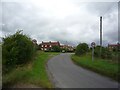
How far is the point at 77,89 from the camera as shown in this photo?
43.0 ft

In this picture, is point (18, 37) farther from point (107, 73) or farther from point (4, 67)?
point (107, 73)

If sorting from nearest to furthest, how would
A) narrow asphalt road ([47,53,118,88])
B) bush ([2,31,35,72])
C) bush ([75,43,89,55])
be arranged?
narrow asphalt road ([47,53,118,88]) < bush ([2,31,35,72]) < bush ([75,43,89,55])

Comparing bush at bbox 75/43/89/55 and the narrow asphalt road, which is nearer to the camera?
the narrow asphalt road

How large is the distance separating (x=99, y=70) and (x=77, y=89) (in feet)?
28.9

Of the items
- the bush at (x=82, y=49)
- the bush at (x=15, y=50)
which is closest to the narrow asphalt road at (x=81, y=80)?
the bush at (x=15, y=50)

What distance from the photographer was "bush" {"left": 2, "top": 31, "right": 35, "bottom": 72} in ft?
63.5

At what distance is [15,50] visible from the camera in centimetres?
2073

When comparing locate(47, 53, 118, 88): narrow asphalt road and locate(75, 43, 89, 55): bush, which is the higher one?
locate(75, 43, 89, 55): bush

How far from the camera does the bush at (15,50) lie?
19.4 metres

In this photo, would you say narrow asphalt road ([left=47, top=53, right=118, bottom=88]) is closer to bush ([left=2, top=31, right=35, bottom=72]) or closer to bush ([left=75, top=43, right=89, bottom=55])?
bush ([left=2, top=31, right=35, bottom=72])

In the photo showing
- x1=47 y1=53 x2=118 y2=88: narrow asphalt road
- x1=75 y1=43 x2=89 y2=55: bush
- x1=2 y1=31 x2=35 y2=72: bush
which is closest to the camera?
x1=47 y1=53 x2=118 y2=88: narrow asphalt road

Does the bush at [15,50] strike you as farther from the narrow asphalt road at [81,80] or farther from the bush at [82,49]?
the bush at [82,49]

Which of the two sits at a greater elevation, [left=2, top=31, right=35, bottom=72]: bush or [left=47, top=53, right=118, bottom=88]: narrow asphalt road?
[left=2, top=31, right=35, bottom=72]: bush

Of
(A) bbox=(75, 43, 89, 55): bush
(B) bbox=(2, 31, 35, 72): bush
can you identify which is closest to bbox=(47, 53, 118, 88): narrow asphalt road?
(B) bbox=(2, 31, 35, 72): bush
